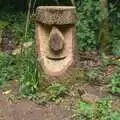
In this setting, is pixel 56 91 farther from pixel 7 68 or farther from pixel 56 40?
pixel 7 68

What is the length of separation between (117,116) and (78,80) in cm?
128

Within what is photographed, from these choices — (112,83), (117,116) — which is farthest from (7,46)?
(117,116)

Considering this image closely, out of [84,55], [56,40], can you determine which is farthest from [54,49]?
[84,55]

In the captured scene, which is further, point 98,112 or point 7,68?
point 7,68

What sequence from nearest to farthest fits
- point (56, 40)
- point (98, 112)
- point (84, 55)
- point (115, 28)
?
point (98, 112), point (56, 40), point (84, 55), point (115, 28)

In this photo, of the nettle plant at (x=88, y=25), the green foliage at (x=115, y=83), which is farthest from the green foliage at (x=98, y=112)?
the nettle plant at (x=88, y=25)

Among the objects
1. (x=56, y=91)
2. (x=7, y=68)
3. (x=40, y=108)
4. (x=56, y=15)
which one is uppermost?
(x=56, y=15)

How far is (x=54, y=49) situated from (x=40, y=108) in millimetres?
880

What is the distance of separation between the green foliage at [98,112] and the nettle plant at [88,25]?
8.02 feet

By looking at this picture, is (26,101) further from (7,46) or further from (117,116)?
(7,46)

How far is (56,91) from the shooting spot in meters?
5.41

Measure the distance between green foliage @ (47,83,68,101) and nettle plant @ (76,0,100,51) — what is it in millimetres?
1917

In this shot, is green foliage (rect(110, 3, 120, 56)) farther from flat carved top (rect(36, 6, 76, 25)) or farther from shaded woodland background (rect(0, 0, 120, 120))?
flat carved top (rect(36, 6, 76, 25))

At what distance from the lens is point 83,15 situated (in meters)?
7.68
